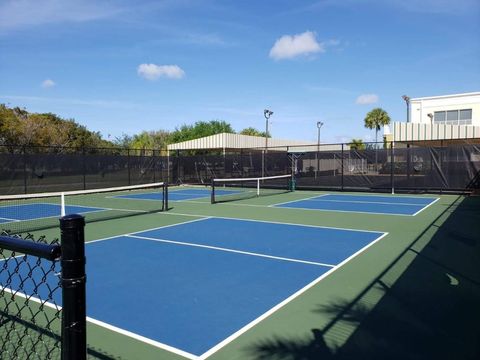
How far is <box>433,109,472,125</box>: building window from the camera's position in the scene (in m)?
44.9

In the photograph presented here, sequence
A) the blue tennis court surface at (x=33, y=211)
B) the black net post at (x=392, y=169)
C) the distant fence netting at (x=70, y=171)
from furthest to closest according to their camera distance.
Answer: the black net post at (x=392, y=169) → the distant fence netting at (x=70, y=171) → the blue tennis court surface at (x=33, y=211)

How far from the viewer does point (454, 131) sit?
109 feet

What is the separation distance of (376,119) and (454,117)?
78.3 ft

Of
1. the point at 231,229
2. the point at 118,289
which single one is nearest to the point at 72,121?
the point at 231,229

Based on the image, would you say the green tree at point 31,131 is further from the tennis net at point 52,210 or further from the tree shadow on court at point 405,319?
the tree shadow on court at point 405,319

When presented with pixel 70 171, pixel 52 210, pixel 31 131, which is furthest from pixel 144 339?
pixel 31 131

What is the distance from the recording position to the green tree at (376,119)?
68969mm

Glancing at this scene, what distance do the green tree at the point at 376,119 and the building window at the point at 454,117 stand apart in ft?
71.8

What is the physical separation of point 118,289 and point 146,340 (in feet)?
6.18

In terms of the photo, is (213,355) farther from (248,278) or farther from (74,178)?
(74,178)

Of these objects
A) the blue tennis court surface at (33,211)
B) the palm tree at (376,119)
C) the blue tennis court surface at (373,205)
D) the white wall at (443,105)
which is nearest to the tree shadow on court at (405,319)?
the blue tennis court surface at (373,205)

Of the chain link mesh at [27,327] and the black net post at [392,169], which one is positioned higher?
the black net post at [392,169]

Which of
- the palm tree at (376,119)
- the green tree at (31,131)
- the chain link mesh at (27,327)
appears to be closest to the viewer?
the chain link mesh at (27,327)

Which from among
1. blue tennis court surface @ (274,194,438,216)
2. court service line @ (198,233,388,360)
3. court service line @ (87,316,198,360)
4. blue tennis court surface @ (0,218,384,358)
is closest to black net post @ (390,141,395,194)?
blue tennis court surface @ (274,194,438,216)
